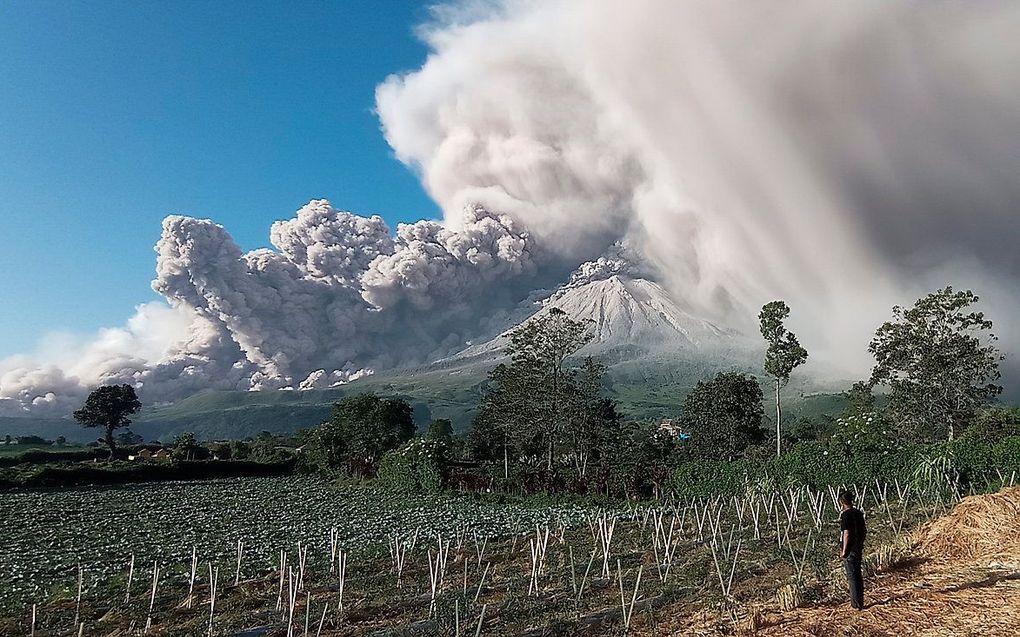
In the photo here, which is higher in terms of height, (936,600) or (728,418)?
(728,418)

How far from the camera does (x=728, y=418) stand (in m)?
47.4

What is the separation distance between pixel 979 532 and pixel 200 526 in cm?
2672

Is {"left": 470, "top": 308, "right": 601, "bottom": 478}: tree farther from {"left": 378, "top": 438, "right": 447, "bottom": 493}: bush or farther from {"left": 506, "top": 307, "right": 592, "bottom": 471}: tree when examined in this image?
{"left": 378, "top": 438, "right": 447, "bottom": 493}: bush

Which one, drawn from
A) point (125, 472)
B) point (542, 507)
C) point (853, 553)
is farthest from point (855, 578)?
point (125, 472)

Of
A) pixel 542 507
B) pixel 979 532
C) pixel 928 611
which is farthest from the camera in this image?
pixel 542 507

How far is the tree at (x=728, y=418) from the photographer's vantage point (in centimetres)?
4741

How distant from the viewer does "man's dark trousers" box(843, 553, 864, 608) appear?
29.4 feet

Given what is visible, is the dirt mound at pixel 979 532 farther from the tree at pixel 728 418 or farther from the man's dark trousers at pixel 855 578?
the tree at pixel 728 418

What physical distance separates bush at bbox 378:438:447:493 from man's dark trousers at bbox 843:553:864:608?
96.9 feet

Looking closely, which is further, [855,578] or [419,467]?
[419,467]

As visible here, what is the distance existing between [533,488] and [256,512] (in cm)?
1489

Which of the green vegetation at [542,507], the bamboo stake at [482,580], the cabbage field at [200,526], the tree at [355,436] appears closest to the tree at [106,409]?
the green vegetation at [542,507]

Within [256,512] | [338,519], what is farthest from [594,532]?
[256,512]

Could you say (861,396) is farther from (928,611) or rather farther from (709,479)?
(928,611)
